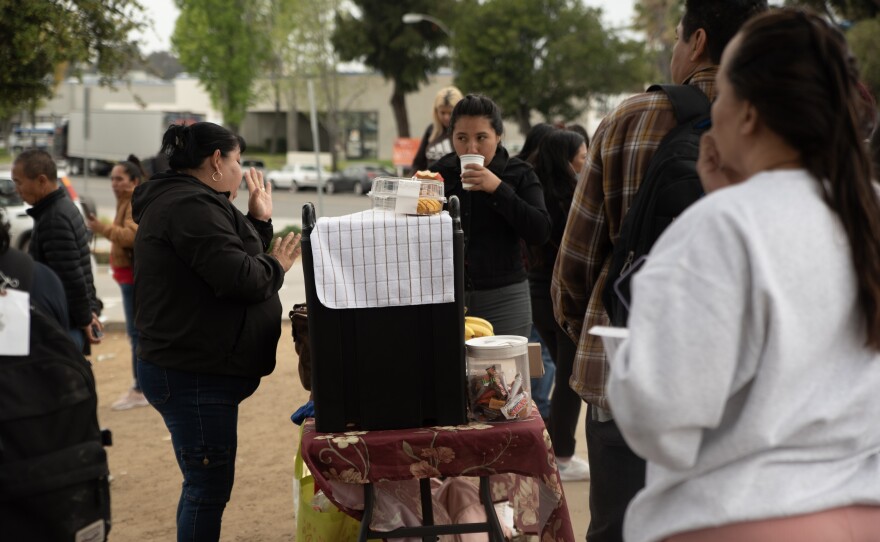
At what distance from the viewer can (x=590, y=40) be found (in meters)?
46.2

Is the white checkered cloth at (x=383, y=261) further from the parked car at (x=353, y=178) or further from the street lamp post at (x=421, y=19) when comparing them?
the parked car at (x=353, y=178)

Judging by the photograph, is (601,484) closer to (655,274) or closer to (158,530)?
(655,274)

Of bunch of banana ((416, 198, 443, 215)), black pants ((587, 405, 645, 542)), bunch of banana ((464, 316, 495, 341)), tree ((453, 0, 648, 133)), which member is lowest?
black pants ((587, 405, 645, 542))

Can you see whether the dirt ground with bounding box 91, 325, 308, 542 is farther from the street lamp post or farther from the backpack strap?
the street lamp post

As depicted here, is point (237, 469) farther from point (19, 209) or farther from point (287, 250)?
point (19, 209)

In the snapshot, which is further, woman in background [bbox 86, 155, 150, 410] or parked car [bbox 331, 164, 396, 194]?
parked car [bbox 331, 164, 396, 194]

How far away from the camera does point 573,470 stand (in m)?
5.50

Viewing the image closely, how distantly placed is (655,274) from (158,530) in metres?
4.04

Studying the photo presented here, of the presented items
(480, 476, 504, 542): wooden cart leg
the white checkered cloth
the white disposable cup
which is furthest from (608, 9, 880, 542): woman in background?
the white disposable cup

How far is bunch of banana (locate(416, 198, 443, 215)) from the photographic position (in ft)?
9.87

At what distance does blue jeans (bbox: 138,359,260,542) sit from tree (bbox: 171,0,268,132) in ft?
138

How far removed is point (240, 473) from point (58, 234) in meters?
1.73


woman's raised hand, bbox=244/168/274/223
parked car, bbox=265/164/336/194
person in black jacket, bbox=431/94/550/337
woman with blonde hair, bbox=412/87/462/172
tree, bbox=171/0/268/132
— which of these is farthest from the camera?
tree, bbox=171/0/268/132

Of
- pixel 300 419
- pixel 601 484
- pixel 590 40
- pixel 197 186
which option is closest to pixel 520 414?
pixel 601 484
